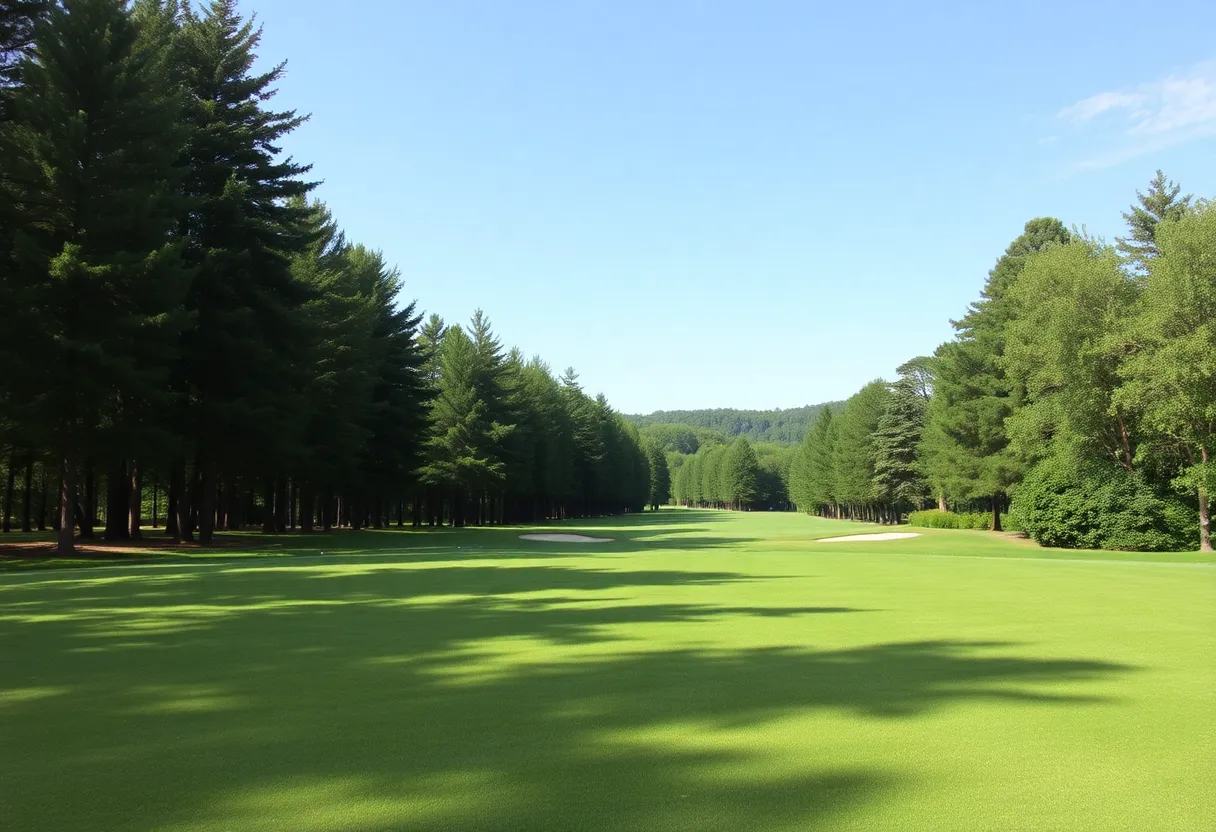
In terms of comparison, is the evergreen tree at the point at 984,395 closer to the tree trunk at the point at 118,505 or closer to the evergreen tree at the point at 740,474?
the tree trunk at the point at 118,505

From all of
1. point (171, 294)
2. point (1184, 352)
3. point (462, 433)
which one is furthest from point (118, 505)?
point (1184, 352)

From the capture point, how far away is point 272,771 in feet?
16.7

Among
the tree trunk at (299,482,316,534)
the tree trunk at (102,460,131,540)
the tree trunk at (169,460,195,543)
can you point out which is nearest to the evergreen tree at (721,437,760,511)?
the tree trunk at (299,482,316,534)

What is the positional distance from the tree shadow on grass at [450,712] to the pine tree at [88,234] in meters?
14.2

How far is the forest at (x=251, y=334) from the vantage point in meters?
24.5

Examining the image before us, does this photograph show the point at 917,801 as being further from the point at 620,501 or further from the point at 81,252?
the point at 620,501

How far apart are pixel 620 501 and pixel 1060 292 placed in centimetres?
9519

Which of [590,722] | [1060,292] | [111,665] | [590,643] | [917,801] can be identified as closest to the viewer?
[917,801]

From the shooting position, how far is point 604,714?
6.41 metres

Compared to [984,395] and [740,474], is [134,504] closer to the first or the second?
[984,395]

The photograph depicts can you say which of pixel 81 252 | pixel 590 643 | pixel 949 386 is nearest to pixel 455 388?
pixel 949 386

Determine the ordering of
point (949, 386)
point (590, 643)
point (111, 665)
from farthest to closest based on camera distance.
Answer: point (949, 386) → point (590, 643) → point (111, 665)

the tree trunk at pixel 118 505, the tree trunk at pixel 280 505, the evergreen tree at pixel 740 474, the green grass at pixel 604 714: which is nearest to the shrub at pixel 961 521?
the tree trunk at pixel 280 505

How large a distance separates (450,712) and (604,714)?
1203 millimetres
